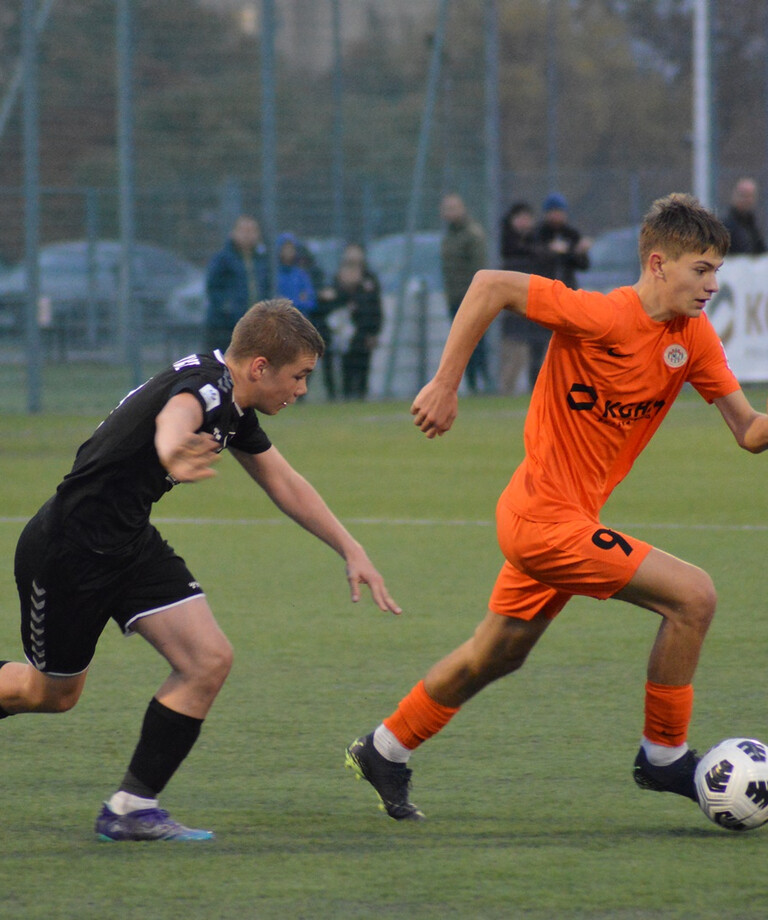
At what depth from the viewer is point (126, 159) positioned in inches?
724

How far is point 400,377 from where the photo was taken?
805 inches

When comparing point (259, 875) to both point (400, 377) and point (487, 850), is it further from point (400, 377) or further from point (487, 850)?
point (400, 377)

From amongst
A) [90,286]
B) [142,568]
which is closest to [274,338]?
[142,568]

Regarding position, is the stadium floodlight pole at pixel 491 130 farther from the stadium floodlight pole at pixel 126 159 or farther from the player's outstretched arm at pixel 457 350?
the player's outstretched arm at pixel 457 350

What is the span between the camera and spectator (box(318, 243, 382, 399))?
19094 millimetres

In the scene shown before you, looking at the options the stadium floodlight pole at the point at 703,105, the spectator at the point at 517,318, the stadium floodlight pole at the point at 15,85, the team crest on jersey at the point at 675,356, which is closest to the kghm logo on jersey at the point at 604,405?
the team crest on jersey at the point at 675,356

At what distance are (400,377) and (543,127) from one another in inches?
1099

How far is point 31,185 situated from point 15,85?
1441 mm

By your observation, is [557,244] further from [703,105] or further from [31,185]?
[31,185]

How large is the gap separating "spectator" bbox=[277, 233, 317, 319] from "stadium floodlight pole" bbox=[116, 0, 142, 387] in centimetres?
165

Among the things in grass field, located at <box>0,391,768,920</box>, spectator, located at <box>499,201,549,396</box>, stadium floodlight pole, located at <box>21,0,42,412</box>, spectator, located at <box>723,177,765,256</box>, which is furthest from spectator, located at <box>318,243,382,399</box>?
grass field, located at <box>0,391,768,920</box>

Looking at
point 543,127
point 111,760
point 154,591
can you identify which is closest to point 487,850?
point 154,591

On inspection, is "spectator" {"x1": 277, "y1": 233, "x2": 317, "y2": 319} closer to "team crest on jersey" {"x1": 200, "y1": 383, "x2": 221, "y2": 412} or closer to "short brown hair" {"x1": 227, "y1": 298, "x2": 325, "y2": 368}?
"short brown hair" {"x1": 227, "y1": 298, "x2": 325, "y2": 368}

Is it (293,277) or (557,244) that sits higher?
(557,244)
